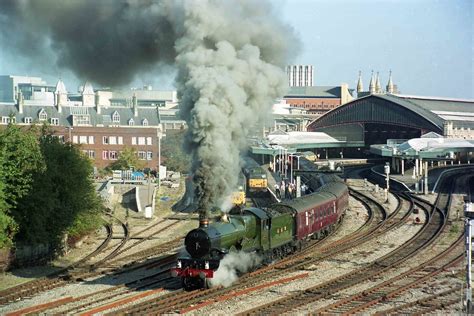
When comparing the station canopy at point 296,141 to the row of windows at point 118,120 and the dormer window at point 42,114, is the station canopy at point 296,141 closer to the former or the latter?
the row of windows at point 118,120

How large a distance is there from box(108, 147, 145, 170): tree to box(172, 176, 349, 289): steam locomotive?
132ft

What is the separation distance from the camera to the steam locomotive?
70.4 feet

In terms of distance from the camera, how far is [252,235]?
78.0 feet

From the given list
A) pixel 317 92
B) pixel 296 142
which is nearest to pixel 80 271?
pixel 296 142

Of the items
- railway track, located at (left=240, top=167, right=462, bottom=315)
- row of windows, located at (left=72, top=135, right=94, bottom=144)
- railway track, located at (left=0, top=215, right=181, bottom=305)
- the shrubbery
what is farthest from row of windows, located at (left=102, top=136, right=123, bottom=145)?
railway track, located at (left=240, top=167, right=462, bottom=315)

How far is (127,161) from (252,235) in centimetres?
4808

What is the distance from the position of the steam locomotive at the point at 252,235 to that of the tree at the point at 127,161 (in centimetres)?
4011

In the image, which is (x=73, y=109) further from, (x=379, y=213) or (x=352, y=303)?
(x=352, y=303)

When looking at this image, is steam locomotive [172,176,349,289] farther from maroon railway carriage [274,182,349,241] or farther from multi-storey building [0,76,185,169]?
multi-storey building [0,76,185,169]

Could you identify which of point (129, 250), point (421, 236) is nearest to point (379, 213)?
point (421, 236)

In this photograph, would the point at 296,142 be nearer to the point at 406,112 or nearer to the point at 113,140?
the point at 406,112

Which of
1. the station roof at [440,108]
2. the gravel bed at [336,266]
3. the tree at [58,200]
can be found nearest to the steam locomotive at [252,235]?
the gravel bed at [336,266]

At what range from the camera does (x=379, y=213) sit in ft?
140

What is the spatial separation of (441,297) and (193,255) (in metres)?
7.70
